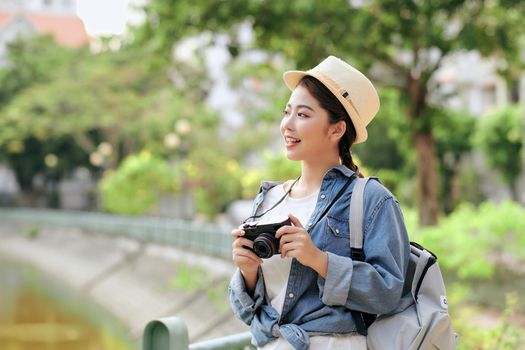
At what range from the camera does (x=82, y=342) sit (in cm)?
1395

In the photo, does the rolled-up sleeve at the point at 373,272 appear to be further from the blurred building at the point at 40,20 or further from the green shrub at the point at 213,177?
the blurred building at the point at 40,20

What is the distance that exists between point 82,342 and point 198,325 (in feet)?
8.17

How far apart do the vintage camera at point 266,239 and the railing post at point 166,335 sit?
0.83m

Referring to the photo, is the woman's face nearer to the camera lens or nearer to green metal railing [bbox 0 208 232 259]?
the camera lens

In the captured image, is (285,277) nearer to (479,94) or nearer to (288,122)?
(288,122)

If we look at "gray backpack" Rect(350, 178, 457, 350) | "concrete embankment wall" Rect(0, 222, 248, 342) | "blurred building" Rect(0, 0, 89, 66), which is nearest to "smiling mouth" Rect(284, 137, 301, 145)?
"gray backpack" Rect(350, 178, 457, 350)

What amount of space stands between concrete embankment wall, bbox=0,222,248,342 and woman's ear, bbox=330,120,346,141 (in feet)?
26.8

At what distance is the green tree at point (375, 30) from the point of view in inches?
428

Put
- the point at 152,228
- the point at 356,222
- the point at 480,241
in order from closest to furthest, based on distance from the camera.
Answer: the point at 356,222
the point at 480,241
the point at 152,228

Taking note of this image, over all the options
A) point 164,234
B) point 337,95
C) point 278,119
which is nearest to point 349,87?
point 337,95

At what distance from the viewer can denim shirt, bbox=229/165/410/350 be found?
6.63 ft

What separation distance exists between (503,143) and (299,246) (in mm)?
20573

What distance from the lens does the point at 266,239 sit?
201cm

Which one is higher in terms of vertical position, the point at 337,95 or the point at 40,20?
the point at 40,20
